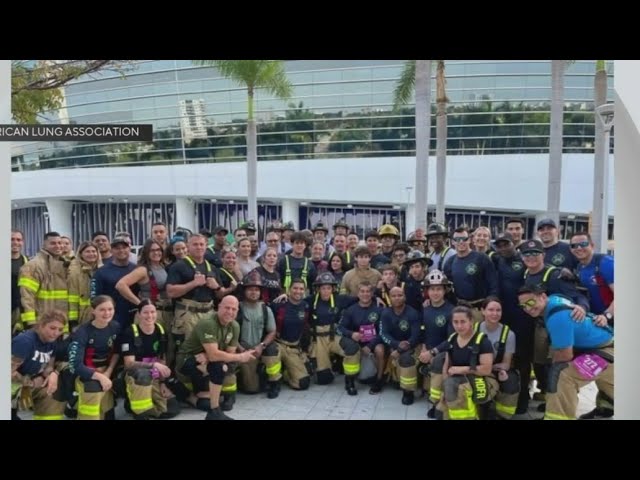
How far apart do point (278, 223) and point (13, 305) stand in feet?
7.80

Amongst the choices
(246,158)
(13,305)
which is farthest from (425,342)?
(13,305)

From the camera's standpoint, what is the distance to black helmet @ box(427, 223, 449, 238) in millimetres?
5102

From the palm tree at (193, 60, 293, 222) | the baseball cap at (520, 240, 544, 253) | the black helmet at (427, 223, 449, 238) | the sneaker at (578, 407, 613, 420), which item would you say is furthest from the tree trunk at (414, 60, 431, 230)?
the sneaker at (578, 407, 613, 420)

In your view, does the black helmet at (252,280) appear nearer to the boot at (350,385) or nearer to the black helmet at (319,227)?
the black helmet at (319,227)

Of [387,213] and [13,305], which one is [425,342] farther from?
[13,305]

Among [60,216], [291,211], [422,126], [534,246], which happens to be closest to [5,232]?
[60,216]

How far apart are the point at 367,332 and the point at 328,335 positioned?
40 cm

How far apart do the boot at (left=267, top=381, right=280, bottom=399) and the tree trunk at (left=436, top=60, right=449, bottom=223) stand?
2204mm

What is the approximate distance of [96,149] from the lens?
434 centimetres

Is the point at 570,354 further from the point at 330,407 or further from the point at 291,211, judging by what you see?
the point at 291,211

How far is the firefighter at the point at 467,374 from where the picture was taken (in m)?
4.24

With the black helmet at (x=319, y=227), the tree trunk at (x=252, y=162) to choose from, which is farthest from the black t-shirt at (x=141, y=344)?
the black helmet at (x=319, y=227)

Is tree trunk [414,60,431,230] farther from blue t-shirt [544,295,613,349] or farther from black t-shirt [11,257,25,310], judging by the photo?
black t-shirt [11,257,25,310]

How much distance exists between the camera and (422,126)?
453 centimetres
